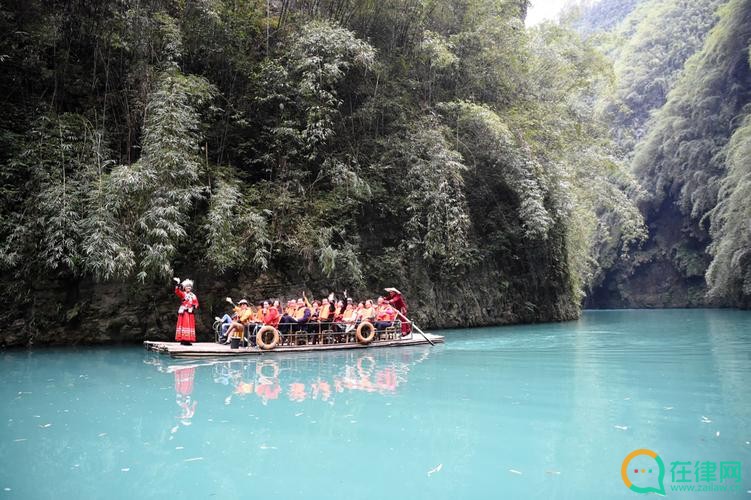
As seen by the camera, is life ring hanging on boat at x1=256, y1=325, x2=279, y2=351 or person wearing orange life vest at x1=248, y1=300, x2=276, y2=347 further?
person wearing orange life vest at x1=248, y1=300, x2=276, y2=347

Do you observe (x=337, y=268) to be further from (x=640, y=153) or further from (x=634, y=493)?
(x=640, y=153)

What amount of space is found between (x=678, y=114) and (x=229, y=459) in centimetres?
3742

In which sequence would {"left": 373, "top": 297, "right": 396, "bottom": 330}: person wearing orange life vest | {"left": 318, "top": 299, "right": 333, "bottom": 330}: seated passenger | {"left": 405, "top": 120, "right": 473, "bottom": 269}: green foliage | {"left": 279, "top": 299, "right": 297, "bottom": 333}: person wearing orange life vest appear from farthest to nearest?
{"left": 405, "top": 120, "right": 473, "bottom": 269}: green foliage
{"left": 373, "top": 297, "right": 396, "bottom": 330}: person wearing orange life vest
{"left": 318, "top": 299, "right": 333, "bottom": 330}: seated passenger
{"left": 279, "top": 299, "right": 297, "bottom": 333}: person wearing orange life vest

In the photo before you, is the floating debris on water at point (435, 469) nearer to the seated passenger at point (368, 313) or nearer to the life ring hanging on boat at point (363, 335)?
the life ring hanging on boat at point (363, 335)

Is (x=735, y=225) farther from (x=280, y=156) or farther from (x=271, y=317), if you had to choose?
(x=271, y=317)

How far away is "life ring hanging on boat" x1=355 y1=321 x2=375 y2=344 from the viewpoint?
13.3 m

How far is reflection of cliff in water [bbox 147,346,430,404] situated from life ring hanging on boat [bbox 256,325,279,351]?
1.19ft

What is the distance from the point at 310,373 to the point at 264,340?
9.71 feet

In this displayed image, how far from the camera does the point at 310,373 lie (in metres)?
9.45

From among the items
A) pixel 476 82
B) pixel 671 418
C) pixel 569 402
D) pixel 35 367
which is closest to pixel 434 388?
pixel 569 402

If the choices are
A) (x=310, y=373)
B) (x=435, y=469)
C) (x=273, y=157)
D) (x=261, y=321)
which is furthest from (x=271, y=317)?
(x=435, y=469)

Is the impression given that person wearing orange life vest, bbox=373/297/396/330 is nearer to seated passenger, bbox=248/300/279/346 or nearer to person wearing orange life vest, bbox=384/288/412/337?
person wearing orange life vest, bbox=384/288/412/337

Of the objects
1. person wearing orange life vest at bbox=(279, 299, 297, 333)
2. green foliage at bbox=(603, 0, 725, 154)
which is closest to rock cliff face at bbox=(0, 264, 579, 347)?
person wearing orange life vest at bbox=(279, 299, 297, 333)

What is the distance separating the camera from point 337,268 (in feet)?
53.0
